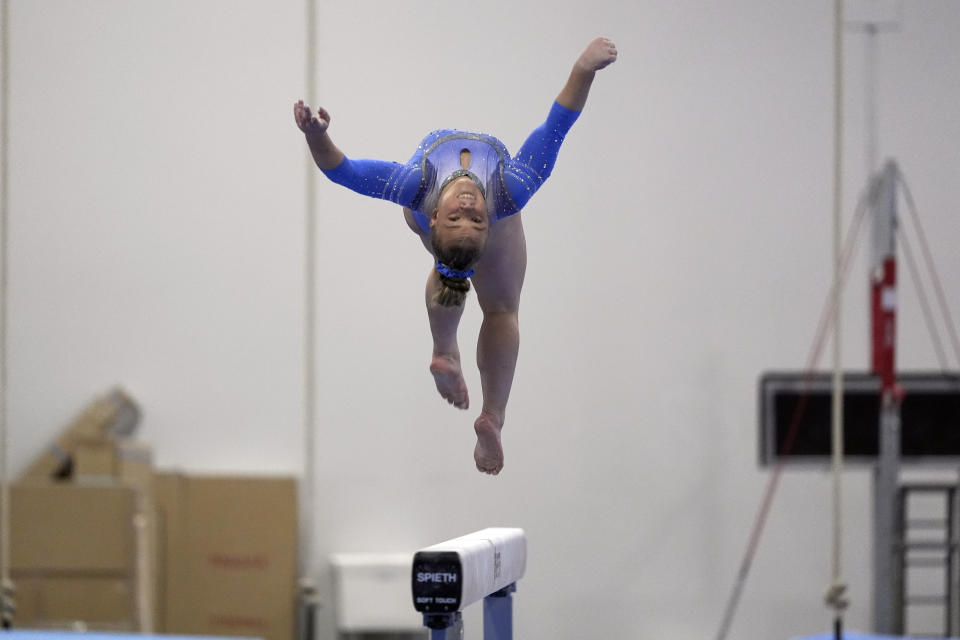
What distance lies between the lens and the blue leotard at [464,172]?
1565 millimetres

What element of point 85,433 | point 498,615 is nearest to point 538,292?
point 498,615

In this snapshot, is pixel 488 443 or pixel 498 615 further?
pixel 498 615

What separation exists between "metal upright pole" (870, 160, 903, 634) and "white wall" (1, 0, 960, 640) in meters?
0.25

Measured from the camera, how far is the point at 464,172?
61.1 inches

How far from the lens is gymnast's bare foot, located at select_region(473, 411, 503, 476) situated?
1.70 metres

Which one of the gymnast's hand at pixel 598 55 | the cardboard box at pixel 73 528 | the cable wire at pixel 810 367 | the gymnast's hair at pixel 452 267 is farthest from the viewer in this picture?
the cable wire at pixel 810 367

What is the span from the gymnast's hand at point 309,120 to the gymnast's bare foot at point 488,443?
1.49ft

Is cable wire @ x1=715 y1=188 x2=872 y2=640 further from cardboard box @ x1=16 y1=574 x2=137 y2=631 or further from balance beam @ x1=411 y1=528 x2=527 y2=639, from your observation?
balance beam @ x1=411 y1=528 x2=527 y2=639

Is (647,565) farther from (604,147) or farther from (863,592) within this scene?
(604,147)

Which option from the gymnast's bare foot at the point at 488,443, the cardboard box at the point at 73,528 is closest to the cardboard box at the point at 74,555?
the cardboard box at the point at 73,528

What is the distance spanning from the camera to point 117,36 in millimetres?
5410

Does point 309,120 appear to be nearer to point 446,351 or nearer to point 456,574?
point 446,351

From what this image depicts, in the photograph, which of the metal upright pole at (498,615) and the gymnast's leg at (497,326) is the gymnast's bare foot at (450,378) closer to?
the gymnast's leg at (497,326)

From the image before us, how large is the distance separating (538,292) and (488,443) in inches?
99.6
